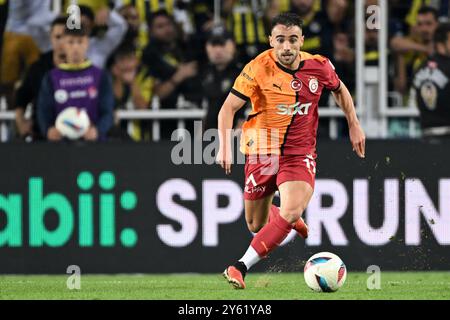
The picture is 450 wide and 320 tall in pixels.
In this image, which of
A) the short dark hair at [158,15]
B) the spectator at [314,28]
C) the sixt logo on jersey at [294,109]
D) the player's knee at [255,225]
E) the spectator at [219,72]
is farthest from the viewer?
A: the short dark hair at [158,15]

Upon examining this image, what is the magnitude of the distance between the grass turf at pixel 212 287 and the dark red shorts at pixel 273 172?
811 millimetres

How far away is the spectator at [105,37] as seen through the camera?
46.1 ft

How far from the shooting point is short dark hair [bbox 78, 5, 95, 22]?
45.8 ft

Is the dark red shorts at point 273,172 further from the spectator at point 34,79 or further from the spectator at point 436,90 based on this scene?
the spectator at point 34,79

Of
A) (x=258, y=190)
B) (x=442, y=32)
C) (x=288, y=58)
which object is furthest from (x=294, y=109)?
(x=442, y=32)

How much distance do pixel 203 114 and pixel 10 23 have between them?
2351 millimetres

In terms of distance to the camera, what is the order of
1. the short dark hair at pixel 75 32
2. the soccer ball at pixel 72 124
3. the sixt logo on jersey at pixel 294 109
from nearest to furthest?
the sixt logo on jersey at pixel 294 109
the soccer ball at pixel 72 124
the short dark hair at pixel 75 32

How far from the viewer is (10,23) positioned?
14102 millimetres

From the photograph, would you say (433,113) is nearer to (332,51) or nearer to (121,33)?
(332,51)

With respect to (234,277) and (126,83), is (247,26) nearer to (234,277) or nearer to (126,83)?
(126,83)

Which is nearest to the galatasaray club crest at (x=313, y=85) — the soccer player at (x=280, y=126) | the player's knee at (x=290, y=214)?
the soccer player at (x=280, y=126)

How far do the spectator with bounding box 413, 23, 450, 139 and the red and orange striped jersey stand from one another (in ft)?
9.78

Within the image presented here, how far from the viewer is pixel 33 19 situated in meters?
14.1

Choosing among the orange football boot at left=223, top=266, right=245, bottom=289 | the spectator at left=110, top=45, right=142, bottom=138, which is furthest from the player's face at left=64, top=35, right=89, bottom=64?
the orange football boot at left=223, top=266, right=245, bottom=289
